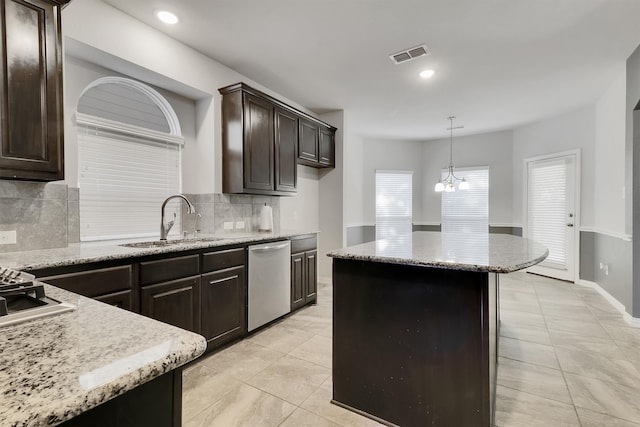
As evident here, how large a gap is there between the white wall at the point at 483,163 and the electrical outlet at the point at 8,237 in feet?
21.6

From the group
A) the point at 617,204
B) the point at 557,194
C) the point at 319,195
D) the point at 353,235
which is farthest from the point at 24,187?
the point at 557,194

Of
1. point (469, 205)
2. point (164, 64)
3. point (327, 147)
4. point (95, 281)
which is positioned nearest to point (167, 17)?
point (164, 64)

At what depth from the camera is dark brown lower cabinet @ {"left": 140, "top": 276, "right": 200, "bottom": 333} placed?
2.09 meters

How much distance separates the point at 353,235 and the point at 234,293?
3.91 metres

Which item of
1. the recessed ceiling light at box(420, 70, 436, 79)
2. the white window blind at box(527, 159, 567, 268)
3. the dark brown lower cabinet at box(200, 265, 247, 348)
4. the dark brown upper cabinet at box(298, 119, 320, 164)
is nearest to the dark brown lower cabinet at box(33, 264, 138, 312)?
the dark brown lower cabinet at box(200, 265, 247, 348)

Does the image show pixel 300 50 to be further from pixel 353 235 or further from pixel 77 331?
pixel 353 235

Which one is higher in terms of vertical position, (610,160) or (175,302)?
(610,160)

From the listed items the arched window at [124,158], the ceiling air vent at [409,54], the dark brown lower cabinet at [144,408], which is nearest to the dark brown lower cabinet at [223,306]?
the arched window at [124,158]

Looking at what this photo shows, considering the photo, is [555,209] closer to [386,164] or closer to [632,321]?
[632,321]

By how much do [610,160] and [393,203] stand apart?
3.64m

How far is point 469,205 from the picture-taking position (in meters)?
6.49

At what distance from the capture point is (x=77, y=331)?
736 mm

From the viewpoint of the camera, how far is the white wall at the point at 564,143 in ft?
15.0

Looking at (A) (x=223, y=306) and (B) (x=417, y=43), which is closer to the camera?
(A) (x=223, y=306)
